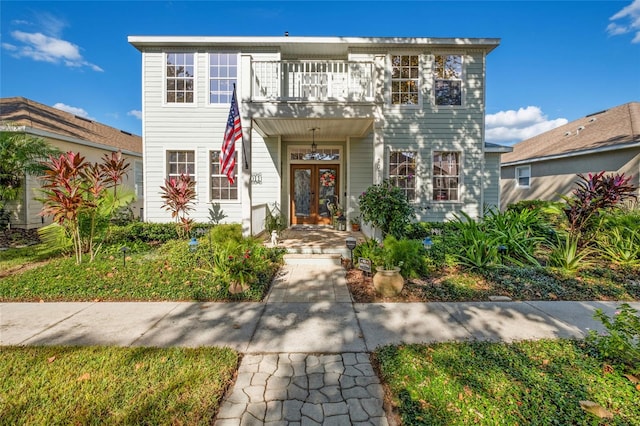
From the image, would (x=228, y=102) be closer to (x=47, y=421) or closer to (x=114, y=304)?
(x=114, y=304)

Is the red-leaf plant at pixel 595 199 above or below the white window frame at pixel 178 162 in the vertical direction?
below

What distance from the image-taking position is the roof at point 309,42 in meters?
8.59

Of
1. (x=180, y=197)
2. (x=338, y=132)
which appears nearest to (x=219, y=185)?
(x=180, y=197)

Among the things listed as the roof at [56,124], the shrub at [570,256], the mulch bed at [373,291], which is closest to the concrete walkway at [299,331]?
the mulch bed at [373,291]

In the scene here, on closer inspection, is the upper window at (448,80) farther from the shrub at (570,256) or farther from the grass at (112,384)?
the grass at (112,384)

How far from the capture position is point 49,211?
5355mm

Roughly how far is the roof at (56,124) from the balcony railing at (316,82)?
25.5 ft

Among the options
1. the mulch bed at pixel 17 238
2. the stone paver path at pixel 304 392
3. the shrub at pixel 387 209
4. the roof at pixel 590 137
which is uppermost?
the roof at pixel 590 137

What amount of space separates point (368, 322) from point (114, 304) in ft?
12.1

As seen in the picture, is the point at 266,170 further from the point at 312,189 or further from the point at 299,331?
the point at 299,331

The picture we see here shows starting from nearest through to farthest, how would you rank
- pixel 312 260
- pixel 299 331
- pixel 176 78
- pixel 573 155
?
1. pixel 299 331
2. pixel 312 260
3. pixel 176 78
4. pixel 573 155

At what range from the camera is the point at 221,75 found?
356 inches

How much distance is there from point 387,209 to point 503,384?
4.16 m

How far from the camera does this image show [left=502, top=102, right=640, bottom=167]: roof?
10.7 meters
